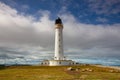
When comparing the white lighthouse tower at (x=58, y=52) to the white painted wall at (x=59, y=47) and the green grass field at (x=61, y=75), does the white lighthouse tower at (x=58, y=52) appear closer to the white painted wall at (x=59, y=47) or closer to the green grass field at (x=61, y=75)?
the white painted wall at (x=59, y=47)

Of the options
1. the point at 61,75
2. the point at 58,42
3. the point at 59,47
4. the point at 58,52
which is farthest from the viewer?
Answer: the point at 58,42

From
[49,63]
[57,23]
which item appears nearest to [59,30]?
[57,23]

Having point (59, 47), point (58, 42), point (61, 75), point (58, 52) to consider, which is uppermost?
point (58, 42)

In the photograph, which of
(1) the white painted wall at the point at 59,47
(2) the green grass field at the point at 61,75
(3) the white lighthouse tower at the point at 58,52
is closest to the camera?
(2) the green grass field at the point at 61,75

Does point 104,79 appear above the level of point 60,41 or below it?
below

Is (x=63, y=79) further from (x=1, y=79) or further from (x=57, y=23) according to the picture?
(x=57, y=23)

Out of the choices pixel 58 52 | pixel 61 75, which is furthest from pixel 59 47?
pixel 61 75

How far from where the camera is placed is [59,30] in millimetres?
97188

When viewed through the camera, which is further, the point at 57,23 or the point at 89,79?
the point at 57,23

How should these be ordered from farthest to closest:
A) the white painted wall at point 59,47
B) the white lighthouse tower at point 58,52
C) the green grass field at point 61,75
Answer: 1. the white painted wall at point 59,47
2. the white lighthouse tower at point 58,52
3. the green grass field at point 61,75

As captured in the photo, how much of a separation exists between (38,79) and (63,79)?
17.7 feet

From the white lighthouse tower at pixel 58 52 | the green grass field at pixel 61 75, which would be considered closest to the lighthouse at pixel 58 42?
the white lighthouse tower at pixel 58 52

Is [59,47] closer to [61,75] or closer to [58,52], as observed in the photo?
[58,52]

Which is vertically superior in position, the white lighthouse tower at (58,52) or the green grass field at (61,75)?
the white lighthouse tower at (58,52)
